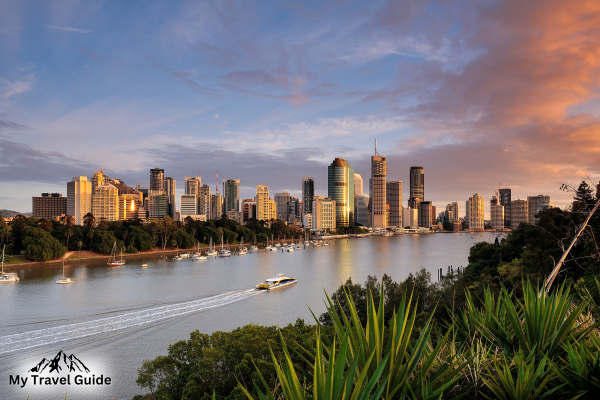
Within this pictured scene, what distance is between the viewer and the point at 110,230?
245ft

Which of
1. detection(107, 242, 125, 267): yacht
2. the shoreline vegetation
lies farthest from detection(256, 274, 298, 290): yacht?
the shoreline vegetation

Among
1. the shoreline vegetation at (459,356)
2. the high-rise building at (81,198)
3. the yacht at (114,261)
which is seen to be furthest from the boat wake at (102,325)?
the high-rise building at (81,198)

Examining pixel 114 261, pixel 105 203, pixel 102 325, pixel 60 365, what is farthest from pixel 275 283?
pixel 105 203

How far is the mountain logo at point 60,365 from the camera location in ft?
67.6

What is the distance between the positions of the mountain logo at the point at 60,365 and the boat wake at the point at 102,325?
9.74 feet

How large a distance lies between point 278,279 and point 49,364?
84.9 ft

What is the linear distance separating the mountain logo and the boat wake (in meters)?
2.97

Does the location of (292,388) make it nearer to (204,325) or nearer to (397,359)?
(397,359)

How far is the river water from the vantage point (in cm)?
2088

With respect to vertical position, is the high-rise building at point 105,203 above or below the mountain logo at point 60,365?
above

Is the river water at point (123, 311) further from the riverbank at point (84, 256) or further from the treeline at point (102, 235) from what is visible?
the treeline at point (102, 235)

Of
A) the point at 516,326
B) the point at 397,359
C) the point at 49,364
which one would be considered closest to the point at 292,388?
the point at 397,359

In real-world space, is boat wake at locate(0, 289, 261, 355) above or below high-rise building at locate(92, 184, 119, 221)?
below

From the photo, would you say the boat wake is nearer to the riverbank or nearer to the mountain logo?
the mountain logo
